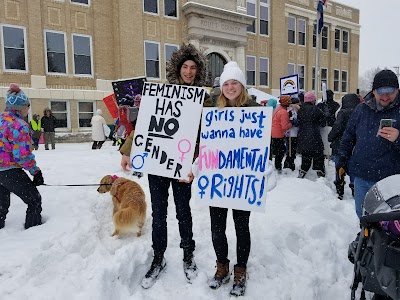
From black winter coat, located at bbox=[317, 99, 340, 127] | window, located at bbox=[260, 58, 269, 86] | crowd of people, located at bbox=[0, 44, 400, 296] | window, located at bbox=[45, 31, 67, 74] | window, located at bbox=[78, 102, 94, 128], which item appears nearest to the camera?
crowd of people, located at bbox=[0, 44, 400, 296]

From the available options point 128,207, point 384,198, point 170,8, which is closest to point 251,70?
point 170,8

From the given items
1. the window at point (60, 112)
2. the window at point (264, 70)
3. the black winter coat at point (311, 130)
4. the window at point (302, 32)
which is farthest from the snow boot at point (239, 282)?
the window at point (302, 32)

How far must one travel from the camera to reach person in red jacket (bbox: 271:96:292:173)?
7.10m

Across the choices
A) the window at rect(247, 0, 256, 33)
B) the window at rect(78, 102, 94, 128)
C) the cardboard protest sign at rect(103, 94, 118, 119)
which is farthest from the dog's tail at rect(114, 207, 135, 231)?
the window at rect(247, 0, 256, 33)

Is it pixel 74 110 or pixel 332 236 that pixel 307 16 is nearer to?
pixel 74 110

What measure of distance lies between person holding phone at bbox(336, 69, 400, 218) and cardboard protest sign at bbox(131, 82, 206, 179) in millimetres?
1685

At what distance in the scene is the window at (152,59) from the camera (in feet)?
59.9

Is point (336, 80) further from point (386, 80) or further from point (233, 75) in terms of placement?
point (233, 75)

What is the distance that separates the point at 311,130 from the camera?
6.78 metres

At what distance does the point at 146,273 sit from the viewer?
3148 millimetres

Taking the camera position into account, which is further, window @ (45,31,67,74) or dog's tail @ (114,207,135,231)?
window @ (45,31,67,74)

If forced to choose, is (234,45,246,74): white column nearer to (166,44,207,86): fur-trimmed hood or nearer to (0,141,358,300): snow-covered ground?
(0,141,358,300): snow-covered ground

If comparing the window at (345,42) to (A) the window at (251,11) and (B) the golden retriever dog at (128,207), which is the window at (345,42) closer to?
(A) the window at (251,11)

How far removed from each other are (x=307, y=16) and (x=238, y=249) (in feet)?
87.0
